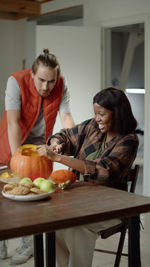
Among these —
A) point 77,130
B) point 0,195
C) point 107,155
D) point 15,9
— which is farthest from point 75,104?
point 0,195

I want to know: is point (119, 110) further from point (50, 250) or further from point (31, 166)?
point (50, 250)

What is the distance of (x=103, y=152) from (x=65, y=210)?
30.0 inches

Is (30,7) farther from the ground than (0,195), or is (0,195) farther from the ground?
(30,7)

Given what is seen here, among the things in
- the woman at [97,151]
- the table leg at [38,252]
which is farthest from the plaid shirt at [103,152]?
the table leg at [38,252]

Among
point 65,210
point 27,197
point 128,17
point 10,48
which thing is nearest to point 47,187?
point 27,197

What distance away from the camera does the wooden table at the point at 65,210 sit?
147 cm

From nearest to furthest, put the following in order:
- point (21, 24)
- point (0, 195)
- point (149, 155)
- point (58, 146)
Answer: point (0, 195) < point (58, 146) < point (149, 155) < point (21, 24)

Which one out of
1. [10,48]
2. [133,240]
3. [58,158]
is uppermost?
[10,48]

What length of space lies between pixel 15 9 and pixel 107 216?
176 inches

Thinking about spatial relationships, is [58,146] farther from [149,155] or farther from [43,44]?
[43,44]

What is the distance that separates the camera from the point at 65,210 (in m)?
1.64

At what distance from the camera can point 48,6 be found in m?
5.92

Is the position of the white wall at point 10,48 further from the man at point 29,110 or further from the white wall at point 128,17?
the man at point 29,110

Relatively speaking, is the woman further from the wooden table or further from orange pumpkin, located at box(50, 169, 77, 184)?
the wooden table
